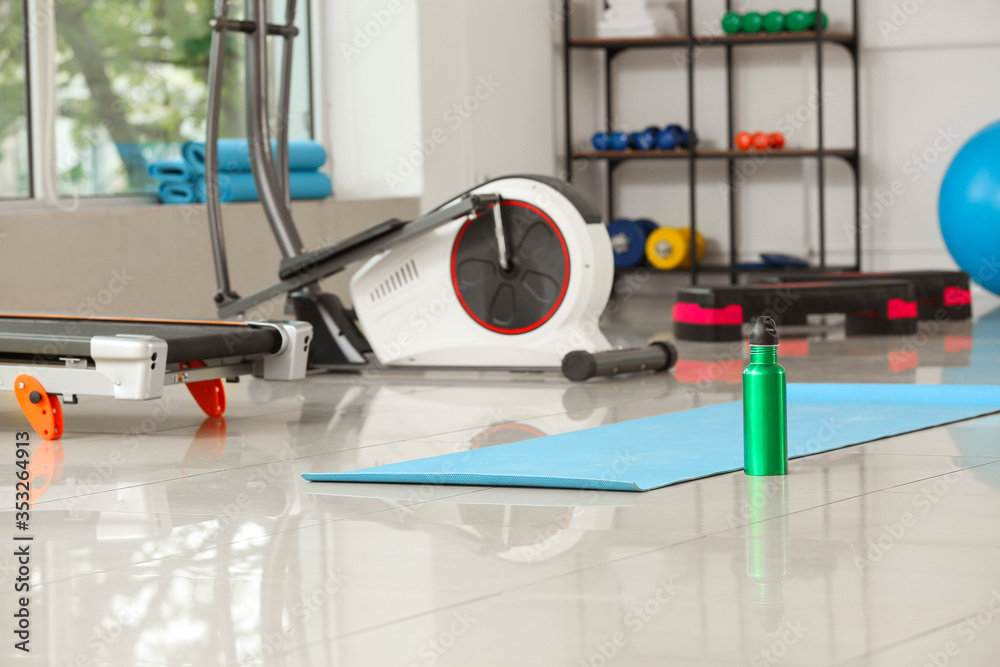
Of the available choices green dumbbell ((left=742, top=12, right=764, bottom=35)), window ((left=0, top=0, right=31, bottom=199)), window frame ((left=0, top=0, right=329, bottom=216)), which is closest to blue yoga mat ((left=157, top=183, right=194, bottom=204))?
window frame ((left=0, top=0, right=329, bottom=216))

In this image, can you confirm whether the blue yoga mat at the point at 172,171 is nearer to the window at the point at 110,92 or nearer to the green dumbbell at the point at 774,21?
the window at the point at 110,92

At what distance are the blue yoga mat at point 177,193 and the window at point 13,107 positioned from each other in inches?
25.6

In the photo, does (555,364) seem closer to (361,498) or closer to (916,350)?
(916,350)

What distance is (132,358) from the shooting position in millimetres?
3105

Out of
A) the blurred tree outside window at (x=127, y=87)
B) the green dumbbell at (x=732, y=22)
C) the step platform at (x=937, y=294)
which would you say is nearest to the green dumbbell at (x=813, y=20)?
the green dumbbell at (x=732, y=22)

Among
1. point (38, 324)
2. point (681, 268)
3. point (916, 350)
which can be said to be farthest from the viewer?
point (681, 268)

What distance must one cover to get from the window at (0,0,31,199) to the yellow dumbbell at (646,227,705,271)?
11.7 feet

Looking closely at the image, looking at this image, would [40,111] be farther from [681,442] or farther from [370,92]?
[681,442]

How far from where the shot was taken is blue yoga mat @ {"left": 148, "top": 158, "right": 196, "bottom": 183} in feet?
19.2

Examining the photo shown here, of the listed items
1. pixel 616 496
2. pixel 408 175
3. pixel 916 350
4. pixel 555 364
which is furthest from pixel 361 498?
pixel 408 175

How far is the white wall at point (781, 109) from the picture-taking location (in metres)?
7.32

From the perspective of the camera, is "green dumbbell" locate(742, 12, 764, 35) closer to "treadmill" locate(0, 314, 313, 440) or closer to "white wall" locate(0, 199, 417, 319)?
"white wall" locate(0, 199, 417, 319)

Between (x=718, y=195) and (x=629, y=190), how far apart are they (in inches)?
22.1

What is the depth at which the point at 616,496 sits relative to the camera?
2.34 metres
